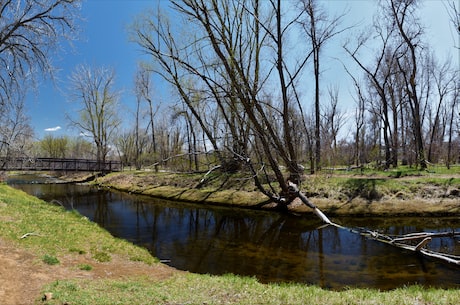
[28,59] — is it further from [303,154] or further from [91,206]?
[303,154]

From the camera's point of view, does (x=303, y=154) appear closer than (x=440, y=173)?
No

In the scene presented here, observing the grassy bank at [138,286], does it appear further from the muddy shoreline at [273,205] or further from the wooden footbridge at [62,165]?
the wooden footbridge at [62,165]

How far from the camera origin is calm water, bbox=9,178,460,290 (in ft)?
24.6

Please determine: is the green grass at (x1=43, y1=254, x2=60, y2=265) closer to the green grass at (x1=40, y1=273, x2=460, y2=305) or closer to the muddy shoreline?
the green grass at (x1=40, y1=273, x2=460, y2=305)

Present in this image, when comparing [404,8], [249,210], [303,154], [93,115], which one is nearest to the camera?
[249,210]

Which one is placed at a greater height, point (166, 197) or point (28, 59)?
point (28, 59)

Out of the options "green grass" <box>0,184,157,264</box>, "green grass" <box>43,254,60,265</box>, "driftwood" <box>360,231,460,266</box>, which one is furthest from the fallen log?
"green grass" <box>43,254,60,265</box>

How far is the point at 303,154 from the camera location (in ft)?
94.6

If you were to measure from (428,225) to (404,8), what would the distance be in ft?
55.7

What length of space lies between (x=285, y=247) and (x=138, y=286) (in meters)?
6.16

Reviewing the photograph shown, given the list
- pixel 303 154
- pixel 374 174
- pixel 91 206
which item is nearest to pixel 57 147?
pixel 91 206

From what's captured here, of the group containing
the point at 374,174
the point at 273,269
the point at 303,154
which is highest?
the point at 303,154

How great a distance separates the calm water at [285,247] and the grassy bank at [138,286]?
4.72ft

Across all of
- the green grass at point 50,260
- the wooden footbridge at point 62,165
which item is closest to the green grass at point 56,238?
the green grass at point 50,260
